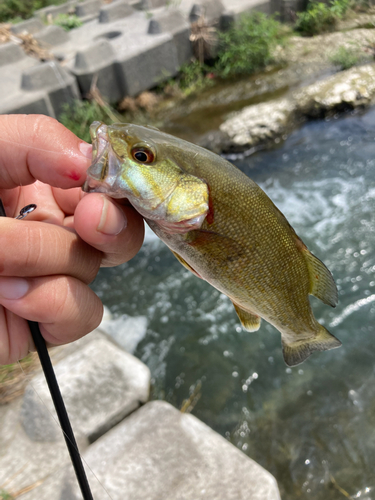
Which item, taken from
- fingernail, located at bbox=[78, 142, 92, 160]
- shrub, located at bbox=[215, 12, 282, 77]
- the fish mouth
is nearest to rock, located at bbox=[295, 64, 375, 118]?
shrub, located at bbox=[215, 12, 282, 77]

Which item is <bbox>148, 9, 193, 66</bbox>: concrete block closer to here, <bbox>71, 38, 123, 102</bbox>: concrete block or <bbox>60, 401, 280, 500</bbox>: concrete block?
<bbox>71, 38, 123, 102</bbox>: concrete block

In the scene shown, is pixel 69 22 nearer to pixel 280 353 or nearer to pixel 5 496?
pixel 280 353

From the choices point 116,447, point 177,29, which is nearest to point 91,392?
point 116,447

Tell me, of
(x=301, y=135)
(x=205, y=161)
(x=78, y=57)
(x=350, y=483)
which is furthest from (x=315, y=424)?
(x=78, y=57)

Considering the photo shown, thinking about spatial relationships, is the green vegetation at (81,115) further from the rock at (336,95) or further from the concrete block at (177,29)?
the rock at (336,95)

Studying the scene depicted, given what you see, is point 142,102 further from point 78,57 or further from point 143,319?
point 143,319

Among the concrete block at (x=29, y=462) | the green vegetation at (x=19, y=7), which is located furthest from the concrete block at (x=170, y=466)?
the green vegetation at (x=19, y=7)
